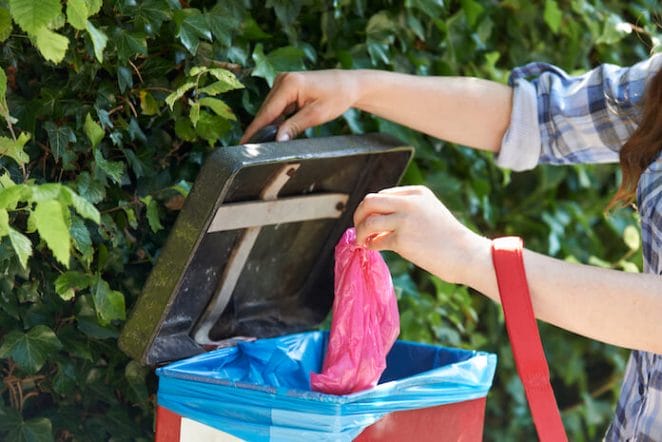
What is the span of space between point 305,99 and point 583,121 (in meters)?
0.55

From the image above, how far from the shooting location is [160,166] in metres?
1.99

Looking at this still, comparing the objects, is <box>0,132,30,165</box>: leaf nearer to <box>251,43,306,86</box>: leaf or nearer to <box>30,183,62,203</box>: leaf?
<box>30,183,62,203</box>: leaf

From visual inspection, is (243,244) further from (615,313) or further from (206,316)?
(615,313)

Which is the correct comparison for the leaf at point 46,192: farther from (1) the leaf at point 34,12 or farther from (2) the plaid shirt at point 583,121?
(2) the plaid shirt at point 583,121

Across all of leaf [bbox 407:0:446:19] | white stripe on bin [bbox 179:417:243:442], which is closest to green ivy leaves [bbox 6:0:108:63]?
white stripe on bin [bbox 179:417:243:442]

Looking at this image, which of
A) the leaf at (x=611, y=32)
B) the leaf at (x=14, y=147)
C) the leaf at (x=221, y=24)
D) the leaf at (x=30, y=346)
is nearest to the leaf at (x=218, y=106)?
the leaf at (x=221, y=24)

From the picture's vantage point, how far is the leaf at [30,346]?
1.72 meters

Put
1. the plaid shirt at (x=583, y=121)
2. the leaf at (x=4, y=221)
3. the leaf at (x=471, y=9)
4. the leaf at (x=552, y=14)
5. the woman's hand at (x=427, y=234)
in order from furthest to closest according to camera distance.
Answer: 1. the leaf at (x=552, y=14)
2. the leaf at (x=471, y=9)
3. the plaid shirt at (x=583, y=121)
4. the woman's hand at (x=427, y=234)
5. the leaf at (x=4, y=221)

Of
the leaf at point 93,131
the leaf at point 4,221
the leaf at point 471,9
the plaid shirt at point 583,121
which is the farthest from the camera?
the leaf at point 471,9

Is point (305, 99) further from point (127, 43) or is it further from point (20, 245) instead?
point (20, 245)

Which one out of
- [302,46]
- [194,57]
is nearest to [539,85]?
[302,46]

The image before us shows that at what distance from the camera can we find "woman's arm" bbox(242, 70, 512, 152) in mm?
1893

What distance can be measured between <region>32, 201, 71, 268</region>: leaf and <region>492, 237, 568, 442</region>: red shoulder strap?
2.00ft

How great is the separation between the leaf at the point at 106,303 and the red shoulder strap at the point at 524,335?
65 cm
